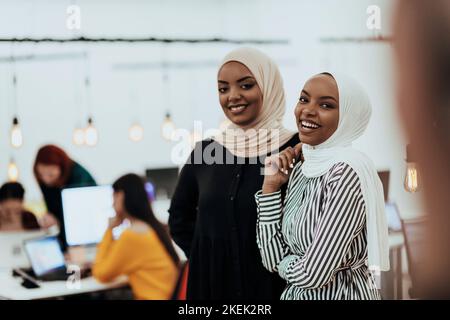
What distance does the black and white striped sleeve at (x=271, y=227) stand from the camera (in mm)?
1969

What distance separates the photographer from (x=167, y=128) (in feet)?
10.1

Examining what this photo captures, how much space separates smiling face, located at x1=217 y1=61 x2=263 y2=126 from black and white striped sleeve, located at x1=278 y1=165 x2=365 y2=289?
439 millimetres

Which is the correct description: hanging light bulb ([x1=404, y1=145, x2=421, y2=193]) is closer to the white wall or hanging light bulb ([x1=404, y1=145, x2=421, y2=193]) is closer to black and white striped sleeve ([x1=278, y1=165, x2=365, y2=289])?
the white wall

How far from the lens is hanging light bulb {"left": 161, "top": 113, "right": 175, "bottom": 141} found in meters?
3.06

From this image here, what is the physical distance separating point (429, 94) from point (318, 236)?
4.01ft

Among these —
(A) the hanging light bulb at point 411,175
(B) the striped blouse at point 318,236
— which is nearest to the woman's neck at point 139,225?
(B) the striped blouse at point 318,236

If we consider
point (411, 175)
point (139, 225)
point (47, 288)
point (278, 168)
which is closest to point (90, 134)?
point (139, 225)

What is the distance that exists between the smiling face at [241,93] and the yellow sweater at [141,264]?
106 centimetres

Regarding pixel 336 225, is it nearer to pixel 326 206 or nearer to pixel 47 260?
pixel 326 206

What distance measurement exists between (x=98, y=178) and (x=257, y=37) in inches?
41.0

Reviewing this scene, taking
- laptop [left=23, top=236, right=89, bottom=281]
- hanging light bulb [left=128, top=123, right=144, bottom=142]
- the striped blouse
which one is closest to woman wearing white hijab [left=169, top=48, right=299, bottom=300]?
the striped blouse
